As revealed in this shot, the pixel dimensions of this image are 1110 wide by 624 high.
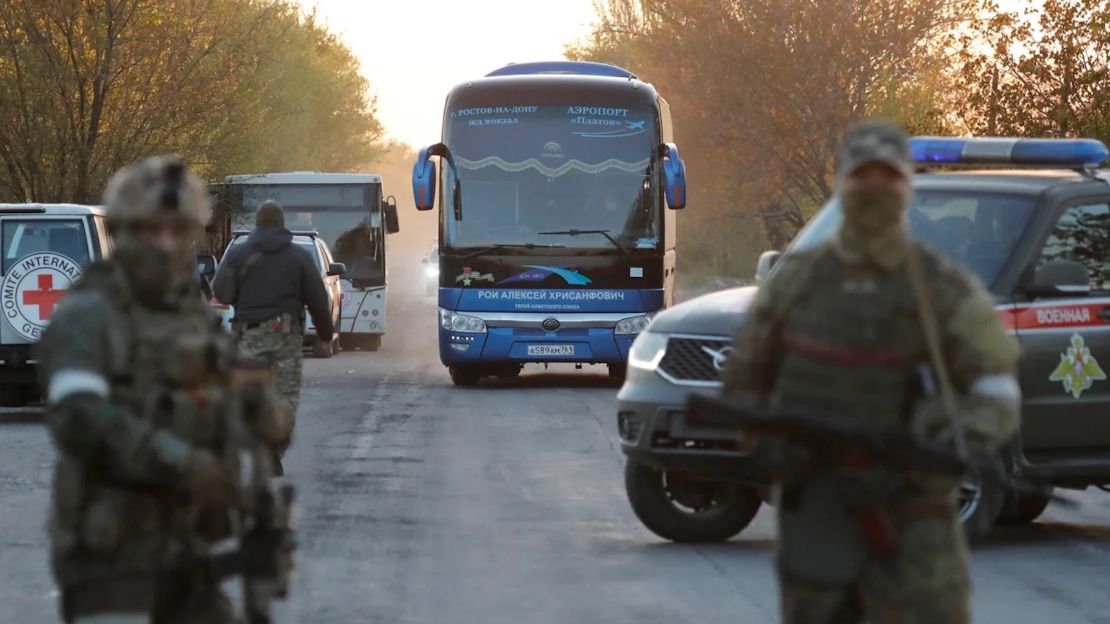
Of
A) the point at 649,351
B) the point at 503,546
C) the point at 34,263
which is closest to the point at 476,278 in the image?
the point at 34,263

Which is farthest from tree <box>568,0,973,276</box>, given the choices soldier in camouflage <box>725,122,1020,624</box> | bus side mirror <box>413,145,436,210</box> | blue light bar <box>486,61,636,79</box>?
soldier in camouflage <box>725,122,1020,624</box>

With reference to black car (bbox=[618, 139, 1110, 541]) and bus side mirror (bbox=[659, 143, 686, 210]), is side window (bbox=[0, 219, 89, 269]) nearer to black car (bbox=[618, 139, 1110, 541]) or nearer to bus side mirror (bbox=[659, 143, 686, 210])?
bus side mirror (bbox=[659, 143, 686, 210])

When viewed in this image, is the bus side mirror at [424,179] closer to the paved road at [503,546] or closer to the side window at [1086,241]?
the paved road at [503,546]

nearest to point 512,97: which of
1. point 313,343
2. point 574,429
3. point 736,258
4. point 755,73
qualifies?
point 574,429

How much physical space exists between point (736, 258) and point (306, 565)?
5883 centimetres

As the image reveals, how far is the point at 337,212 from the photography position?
3347 cm

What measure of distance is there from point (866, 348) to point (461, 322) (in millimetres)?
17333

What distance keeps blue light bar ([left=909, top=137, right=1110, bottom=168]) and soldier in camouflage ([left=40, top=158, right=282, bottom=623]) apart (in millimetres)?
6392

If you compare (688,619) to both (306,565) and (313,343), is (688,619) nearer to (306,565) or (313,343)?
(306,565)

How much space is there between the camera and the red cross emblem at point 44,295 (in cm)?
1806

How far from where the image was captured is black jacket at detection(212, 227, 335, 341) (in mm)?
13609

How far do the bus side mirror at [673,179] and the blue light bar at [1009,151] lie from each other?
10590 mm

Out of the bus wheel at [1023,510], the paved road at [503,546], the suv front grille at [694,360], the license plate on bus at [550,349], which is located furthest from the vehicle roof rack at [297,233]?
the suv front grille at [694,360]

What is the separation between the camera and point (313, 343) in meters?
31.3
